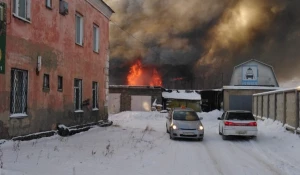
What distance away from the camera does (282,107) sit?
2098 cm

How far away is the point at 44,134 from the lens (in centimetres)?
1495

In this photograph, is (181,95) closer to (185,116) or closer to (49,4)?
(185,116)

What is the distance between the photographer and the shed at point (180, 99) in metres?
48.0

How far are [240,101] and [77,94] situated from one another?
27128 millimetres

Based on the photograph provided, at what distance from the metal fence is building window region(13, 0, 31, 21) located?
12.5 metres

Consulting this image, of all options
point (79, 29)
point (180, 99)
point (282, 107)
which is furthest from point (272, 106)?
point (180, 99)

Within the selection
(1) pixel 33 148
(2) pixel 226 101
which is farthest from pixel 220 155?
(2) pixel 226 101

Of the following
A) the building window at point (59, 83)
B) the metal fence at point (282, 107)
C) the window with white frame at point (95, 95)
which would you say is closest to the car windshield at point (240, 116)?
the metal fence at point (282, 107)

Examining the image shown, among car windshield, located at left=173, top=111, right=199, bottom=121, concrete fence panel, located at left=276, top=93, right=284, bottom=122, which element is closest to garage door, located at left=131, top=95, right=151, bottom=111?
concrete fence panel, located at left=276, top=93, right=284, bottom=122

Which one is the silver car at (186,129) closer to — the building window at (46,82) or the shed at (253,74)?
the building window at (46,82)

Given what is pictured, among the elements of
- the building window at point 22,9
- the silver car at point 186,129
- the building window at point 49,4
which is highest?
the building window at point 49,4

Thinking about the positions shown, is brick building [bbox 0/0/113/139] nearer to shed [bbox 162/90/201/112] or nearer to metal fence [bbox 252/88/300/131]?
metal fence [bbox 252/88/300/131]

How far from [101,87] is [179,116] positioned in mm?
6331

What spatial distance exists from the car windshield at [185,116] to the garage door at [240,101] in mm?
23706
